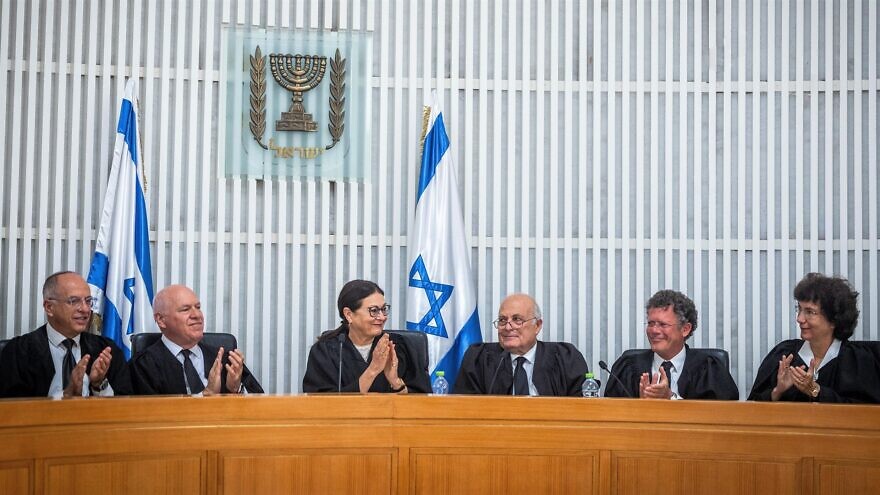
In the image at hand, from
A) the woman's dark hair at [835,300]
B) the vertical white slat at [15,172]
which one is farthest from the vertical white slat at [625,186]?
the vertical white slat at [15,172]

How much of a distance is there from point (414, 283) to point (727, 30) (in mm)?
2658

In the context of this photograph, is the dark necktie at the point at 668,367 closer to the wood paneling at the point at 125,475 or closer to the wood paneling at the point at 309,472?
the wood paneling at the point at 309,472

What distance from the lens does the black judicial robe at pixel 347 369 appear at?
221 inches

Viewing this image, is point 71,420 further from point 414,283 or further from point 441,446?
point 414,283

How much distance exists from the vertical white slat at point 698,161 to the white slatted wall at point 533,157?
0.05ft

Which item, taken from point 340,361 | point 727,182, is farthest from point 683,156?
point 340,361

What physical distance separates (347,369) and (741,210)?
3.02 m

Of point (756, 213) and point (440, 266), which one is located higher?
point (756, 213)

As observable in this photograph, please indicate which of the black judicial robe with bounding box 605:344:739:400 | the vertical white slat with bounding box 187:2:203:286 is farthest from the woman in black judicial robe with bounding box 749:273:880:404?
the vertical white slat with bounding box 187:2:203:286

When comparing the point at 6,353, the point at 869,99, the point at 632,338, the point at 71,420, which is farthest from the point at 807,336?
the point at 6,353

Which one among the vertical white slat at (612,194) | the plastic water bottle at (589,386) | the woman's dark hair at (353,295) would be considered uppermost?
the vertical white slat at (612,194)

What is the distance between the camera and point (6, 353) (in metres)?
5.57

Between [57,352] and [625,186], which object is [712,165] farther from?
[57,352]

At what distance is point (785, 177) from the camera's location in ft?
23.7
